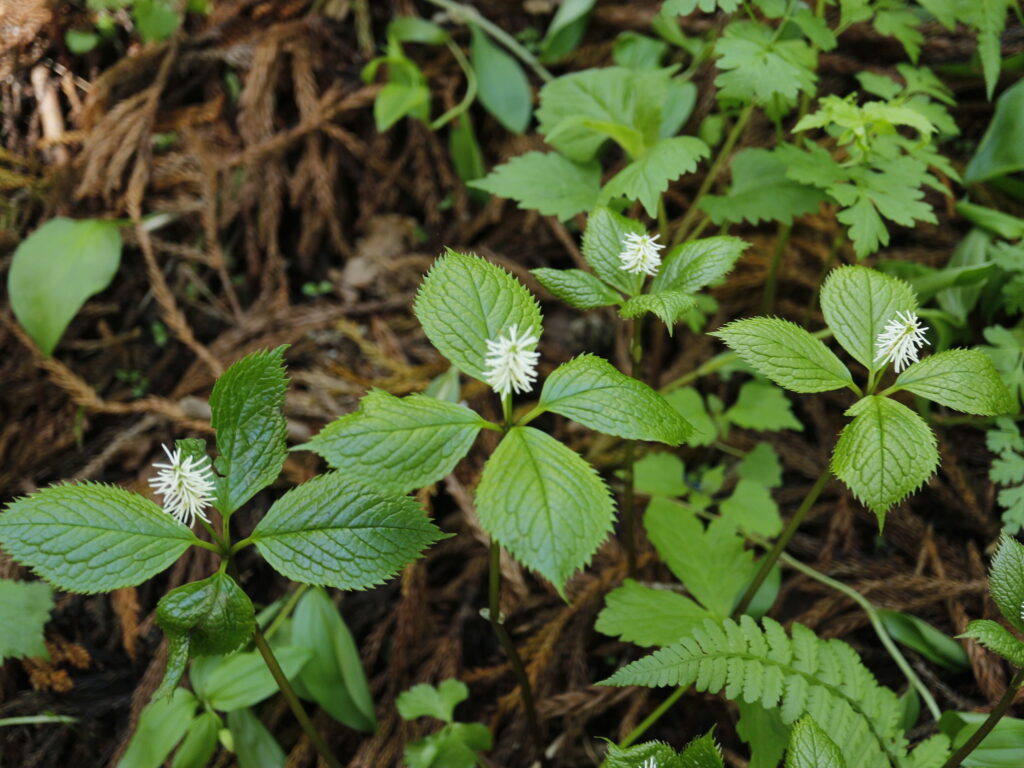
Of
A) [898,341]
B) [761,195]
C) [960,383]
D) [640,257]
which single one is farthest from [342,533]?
[761,195]

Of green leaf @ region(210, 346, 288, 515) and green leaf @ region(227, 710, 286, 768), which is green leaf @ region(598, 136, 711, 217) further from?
green leaf @ region(227, 710, 286, 768)

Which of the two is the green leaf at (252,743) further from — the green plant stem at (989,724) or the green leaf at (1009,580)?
the green leaf at (1009,580)

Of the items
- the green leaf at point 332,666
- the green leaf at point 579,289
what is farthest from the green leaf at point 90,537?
the green leaf at point 579,289

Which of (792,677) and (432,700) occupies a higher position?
(792,677)

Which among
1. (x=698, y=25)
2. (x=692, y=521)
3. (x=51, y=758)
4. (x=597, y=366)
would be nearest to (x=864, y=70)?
(x=698, y=25)

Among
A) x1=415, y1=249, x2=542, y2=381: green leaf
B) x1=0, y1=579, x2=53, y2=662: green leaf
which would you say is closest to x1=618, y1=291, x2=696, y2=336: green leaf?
x1=415, y1=249, x2=542, y2=381: green leaf

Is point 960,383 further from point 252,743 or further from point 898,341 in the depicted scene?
point 252,743

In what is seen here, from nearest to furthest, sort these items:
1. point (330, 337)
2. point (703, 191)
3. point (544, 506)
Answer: point (544, 506) → point (703, 191) → point (330, 337)
